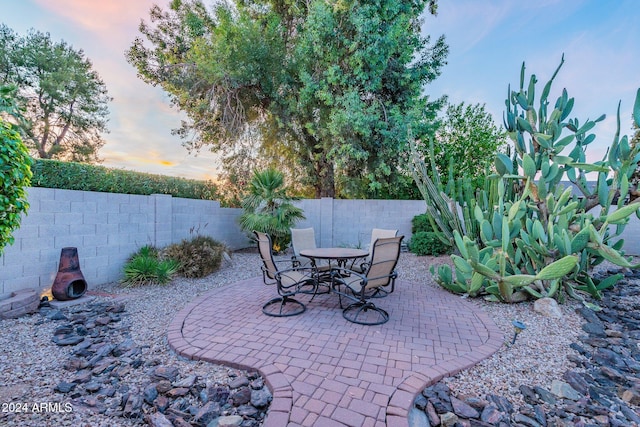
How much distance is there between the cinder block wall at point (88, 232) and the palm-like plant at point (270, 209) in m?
1.73

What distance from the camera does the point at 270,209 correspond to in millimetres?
8492

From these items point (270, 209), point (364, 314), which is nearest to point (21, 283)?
point (364, 314)

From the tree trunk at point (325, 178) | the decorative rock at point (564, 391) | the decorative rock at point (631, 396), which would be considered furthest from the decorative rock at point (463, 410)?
the tree trunk at point (325, 178)

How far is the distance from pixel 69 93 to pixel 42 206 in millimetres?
12011

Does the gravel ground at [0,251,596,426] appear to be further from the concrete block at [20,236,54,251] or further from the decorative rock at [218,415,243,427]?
the concrete block at [20,236,54,251]

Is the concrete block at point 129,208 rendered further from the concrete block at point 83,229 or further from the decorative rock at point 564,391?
the decorative rock at point 564,391

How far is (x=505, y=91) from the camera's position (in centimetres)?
496

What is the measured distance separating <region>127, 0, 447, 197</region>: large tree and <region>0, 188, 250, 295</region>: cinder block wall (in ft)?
14.5

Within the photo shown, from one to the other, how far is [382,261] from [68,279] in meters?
4.49

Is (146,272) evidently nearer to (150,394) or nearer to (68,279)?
(68,279)

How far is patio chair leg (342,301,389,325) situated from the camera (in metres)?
3.69

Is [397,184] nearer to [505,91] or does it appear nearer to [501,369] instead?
[505,91]

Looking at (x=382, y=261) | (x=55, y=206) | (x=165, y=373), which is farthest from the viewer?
(x=55, y=206)

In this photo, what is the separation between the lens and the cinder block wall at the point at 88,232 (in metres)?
4.09
